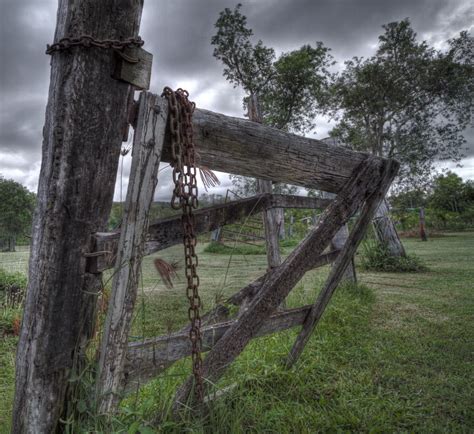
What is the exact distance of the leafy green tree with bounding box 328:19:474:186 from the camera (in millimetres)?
21922

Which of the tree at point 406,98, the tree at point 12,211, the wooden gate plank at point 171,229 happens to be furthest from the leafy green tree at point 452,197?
the wooden gate plank at point 171,229

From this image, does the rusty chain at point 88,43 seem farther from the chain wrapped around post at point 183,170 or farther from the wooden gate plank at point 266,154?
the wooden gate plank at point 266,154

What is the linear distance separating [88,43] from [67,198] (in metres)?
0.69

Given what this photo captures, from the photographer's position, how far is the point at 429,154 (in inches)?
947

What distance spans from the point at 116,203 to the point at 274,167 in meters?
0.92

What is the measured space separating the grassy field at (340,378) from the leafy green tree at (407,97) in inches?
834

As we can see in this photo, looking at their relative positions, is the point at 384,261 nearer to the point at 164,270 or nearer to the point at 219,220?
the point at 219,220

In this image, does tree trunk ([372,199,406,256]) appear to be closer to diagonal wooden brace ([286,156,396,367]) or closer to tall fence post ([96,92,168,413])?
diagonal wooden brace ([286,156,396,367])

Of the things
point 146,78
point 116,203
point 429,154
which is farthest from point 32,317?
point 429,154

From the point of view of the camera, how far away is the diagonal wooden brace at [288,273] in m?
2.15

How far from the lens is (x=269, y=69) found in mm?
19375

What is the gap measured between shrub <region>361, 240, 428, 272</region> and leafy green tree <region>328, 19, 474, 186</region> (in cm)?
1612

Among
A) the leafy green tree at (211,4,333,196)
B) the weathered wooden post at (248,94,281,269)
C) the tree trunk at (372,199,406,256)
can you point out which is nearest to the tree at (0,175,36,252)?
the leafy green tree at (211,4,333,196)

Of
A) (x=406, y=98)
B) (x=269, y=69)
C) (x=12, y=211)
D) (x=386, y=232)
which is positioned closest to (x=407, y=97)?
(x=406, y=98)
